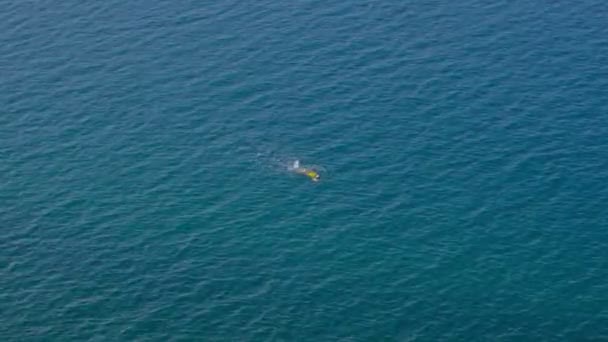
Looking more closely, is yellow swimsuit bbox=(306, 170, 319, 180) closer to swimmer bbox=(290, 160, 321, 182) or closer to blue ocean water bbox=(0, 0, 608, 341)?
swimmer bbox=(290, 160, 321, 182)

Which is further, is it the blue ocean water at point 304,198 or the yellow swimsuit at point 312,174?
the yellow swimsuit at point 312,174

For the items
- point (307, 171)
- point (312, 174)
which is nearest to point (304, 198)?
point (312, 174)

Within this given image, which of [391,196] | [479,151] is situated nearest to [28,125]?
[391,196]

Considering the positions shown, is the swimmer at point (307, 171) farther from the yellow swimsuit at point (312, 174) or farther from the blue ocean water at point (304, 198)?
the blue ocean water at point (304, 198)

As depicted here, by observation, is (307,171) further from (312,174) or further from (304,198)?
(304,198)

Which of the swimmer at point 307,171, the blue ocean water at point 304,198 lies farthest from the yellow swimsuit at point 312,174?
the blue ocean water at point 304,198
